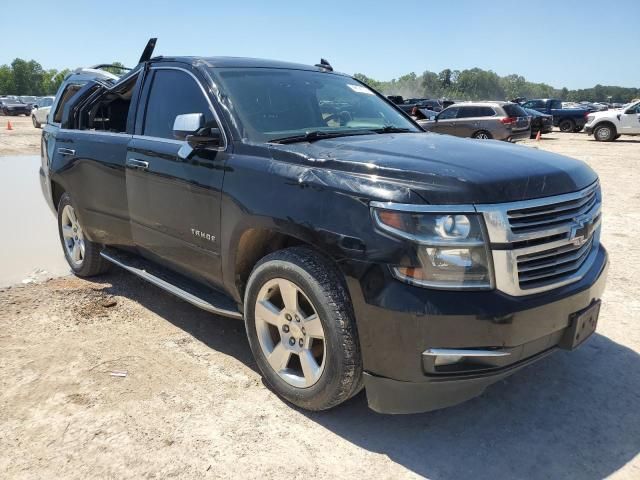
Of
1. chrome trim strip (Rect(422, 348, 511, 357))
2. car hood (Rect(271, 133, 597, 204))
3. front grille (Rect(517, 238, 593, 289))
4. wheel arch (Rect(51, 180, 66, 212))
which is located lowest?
chrome trim strip (Rect(422, 348, 511, 357))

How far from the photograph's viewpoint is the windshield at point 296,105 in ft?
11.5

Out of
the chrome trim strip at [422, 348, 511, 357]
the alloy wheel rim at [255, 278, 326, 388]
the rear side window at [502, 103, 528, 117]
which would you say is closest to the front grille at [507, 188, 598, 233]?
the chrome trim strip at [422, 348, 511, 357]

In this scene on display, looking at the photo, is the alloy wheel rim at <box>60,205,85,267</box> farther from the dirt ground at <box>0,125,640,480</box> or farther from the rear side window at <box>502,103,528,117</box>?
the rear side window at <box>502,103,528,117</box>

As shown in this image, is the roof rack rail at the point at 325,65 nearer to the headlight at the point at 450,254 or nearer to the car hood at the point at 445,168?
the car hood at the point at 445,168

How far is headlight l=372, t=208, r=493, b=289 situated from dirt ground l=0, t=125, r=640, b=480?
3.04 ft

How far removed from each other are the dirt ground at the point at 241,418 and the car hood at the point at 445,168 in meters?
1.26

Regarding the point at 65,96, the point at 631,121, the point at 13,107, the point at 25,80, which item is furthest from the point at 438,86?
the point at 65,96

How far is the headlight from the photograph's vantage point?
243 cm

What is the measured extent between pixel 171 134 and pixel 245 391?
1.88 meters

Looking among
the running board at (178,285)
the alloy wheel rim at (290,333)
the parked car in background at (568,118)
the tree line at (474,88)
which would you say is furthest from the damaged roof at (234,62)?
the tree line at (474,88)

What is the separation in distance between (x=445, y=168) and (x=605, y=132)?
24.6m

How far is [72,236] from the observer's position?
5.44m

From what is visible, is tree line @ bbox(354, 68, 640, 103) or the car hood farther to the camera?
tree line @ bbox(354, 68, 640, 103)

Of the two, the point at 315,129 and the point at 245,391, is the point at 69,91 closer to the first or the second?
the point at 315,129
